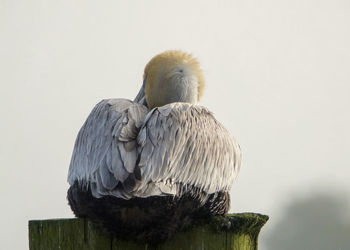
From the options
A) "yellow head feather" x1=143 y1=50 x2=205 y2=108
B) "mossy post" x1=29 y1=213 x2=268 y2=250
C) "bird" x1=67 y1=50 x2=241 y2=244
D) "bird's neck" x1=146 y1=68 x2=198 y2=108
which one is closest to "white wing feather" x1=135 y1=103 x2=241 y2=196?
"bird" x1=67 y1=50 x2=241 y2=244

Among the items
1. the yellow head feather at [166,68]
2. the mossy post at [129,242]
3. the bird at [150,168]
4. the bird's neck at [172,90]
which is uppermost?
the yellow head feather at [166,68]

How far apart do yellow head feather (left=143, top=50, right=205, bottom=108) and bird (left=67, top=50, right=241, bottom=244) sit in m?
0.84

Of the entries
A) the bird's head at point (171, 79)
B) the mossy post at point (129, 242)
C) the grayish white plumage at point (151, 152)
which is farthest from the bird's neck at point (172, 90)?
the mossy post at point (129, 242)

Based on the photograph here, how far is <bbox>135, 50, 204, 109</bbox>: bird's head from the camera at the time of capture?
8.78 meters

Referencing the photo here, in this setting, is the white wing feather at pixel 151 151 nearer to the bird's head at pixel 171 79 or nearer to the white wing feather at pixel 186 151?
the white wing feather at pixel 186 151

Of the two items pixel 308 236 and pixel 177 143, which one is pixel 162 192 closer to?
pixel 177 143

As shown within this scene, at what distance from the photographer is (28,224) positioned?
21.6 ft

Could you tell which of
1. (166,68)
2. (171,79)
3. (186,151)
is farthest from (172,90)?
(186,151)

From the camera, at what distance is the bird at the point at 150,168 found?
696 cm

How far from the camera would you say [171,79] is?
8.80 metres

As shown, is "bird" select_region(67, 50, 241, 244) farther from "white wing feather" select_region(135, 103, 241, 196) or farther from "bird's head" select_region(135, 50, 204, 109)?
"bird's head" select_region(135, 50, 204, 109)

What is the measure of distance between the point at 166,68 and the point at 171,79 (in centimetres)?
12

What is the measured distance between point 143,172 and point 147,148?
0.27 meters

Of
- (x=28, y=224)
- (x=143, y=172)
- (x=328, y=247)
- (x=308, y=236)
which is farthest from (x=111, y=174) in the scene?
(x=308, y=236)
